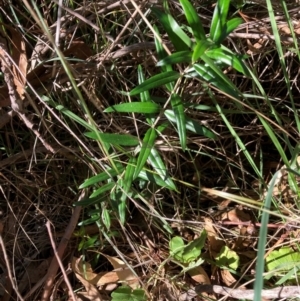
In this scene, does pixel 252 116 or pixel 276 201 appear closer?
pixel 276 201

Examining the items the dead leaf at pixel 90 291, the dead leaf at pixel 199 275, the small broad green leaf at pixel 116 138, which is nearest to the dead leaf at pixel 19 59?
the small broad green leaf at pixel 116 138

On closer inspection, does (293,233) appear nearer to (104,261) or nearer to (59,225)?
(104,261)

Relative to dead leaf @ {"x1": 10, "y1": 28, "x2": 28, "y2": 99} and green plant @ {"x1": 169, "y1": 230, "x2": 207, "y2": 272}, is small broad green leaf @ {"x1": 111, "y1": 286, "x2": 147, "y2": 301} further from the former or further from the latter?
dead leaf @ {"x1": 10, "y1": 28, "x2": 28, "y2": 99}

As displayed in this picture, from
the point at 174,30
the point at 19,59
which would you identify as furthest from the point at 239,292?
the point at 19,59

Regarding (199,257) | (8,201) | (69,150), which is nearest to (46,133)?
(69,150)

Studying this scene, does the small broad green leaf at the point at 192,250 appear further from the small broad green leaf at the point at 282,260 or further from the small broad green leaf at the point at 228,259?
the small broad green leaf at the point at 282,260

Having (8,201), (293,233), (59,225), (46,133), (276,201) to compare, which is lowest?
(293,233)

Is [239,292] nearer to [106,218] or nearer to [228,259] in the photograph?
[228,259]
